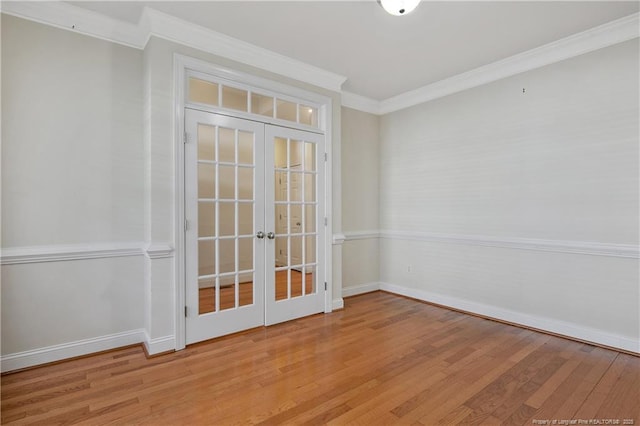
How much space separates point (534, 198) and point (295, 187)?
2477mm

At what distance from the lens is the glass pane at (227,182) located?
3.08 metres

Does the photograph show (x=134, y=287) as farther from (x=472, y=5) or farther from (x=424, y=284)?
(x=472, y=5)

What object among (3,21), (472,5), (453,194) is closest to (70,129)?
(3,21)

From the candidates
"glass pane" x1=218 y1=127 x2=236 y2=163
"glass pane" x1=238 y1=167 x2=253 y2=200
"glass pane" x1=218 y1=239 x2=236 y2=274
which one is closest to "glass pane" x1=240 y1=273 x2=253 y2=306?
"glass pane" x1=218 y1=239 x2=236 y2=274

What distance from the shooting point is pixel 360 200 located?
4609 millimetres

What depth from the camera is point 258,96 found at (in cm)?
338

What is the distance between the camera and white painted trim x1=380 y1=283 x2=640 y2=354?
109 inches

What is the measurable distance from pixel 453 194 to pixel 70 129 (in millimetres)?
3948

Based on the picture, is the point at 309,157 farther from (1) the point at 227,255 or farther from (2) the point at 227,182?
(1) the point at 227,255

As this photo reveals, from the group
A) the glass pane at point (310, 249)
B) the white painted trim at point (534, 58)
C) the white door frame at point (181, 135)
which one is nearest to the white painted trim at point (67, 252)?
the white door frame at point (181, 135)

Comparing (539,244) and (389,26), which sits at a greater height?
(389,26)

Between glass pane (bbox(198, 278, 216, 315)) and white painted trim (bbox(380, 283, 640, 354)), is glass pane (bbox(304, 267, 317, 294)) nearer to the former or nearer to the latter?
glass pane (bbox(198, 278, 216, 315))

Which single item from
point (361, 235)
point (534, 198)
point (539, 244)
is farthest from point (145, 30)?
point (539, 244)

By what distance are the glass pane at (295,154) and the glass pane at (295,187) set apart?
0.09 m
